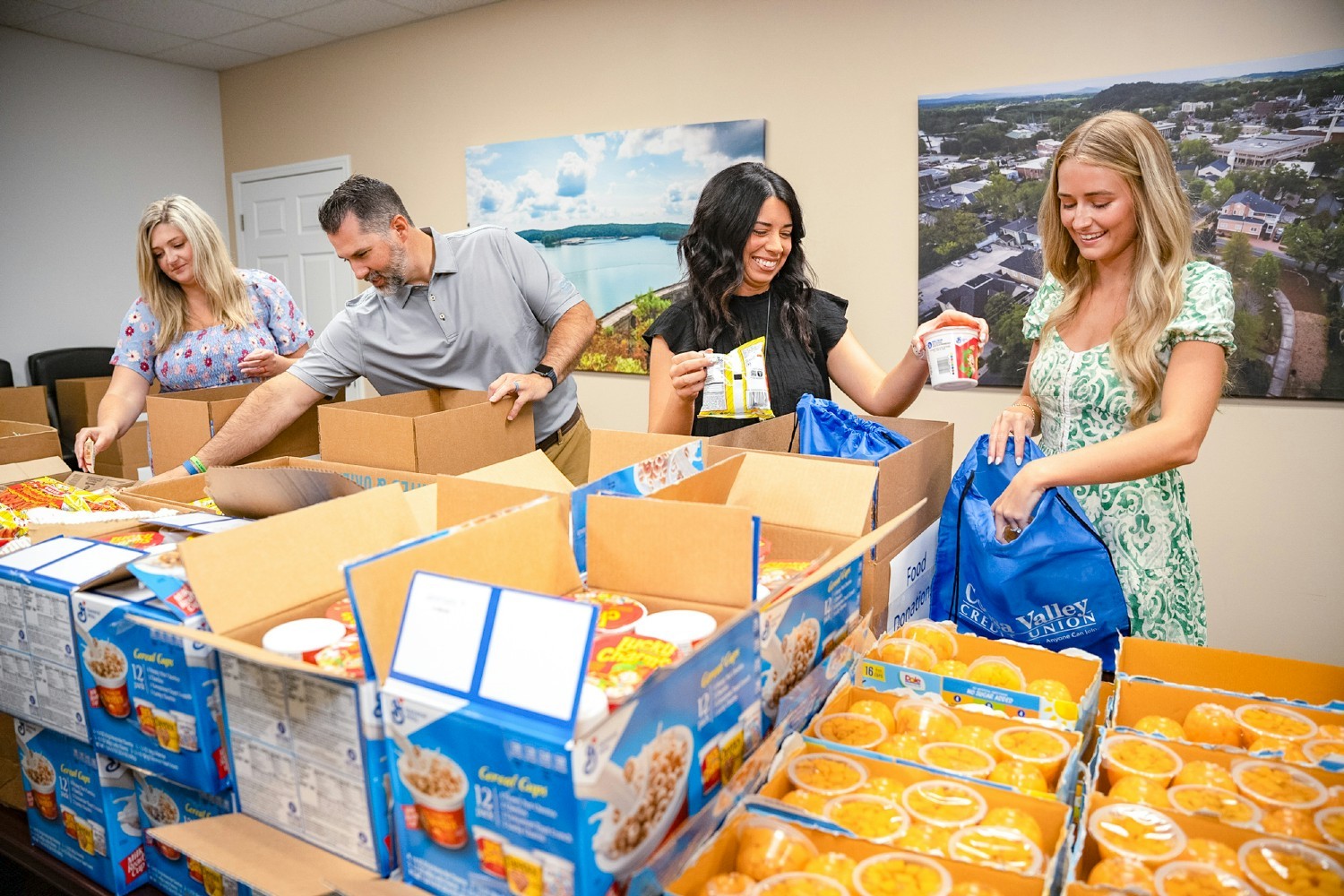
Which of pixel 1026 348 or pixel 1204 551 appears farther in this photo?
pixel 1026 348

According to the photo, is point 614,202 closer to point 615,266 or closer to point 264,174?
point 615,266

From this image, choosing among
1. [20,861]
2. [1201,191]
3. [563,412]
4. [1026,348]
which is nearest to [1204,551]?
[1026,348]

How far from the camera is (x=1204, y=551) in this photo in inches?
125

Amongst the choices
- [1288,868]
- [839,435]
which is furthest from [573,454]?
[1288,868]

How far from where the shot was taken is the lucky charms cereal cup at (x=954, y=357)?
136 cm

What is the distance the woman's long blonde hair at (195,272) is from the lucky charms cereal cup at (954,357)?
2077 millimetres

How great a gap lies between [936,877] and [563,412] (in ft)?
6.36

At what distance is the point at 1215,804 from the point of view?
787 mm

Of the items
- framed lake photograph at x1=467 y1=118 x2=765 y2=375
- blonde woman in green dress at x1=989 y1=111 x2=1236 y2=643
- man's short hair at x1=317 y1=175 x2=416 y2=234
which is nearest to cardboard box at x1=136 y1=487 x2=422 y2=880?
blonde woman in green dress at x1=989 y1=111 x2=1236 y2=643

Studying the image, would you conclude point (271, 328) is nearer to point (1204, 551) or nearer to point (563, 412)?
point (563, 412)

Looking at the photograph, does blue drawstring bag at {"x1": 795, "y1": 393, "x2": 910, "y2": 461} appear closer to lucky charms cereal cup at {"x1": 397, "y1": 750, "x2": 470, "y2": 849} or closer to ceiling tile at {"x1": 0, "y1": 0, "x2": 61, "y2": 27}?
lucky charms cereal cup at {"x1": 397, "y1": 750, "x2": 470, "y2": 849}

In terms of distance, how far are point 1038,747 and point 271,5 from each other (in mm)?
5007

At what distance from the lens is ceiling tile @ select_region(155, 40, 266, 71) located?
5.18m

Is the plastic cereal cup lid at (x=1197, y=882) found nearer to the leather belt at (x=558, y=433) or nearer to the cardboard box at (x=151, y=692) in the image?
the cardboard box at (x=151, y=692)
